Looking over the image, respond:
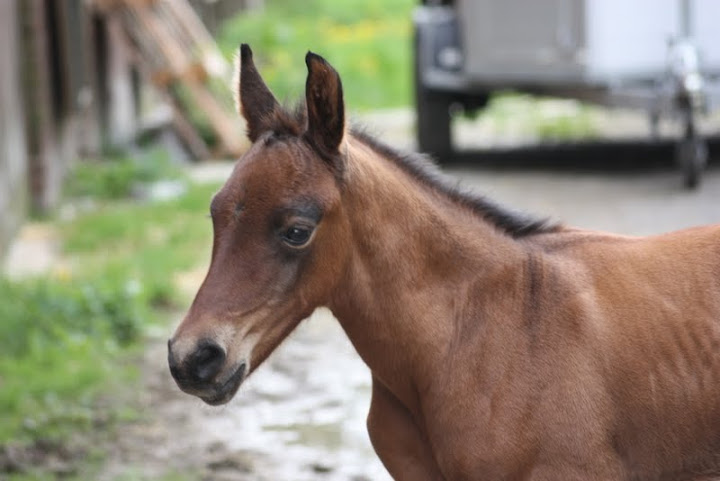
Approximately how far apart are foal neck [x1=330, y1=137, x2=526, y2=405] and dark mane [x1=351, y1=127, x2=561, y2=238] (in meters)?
0.03

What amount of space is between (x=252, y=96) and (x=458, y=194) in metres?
0.69

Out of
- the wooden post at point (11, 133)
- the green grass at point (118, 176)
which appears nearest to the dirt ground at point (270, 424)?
the wooden post at point (11, 133)

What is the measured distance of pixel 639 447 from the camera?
341cm

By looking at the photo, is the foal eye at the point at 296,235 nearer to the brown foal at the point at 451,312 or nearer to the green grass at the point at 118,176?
the brown foal at the point at 451,312

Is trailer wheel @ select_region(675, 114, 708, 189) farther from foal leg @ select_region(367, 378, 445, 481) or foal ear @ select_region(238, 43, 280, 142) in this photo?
foal ear @ select_region(238, 43, 280, 142)

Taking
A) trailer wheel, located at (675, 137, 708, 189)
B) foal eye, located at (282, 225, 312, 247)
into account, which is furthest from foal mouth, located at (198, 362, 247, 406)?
trailer wheel, located at (675, 137, 708, 189)

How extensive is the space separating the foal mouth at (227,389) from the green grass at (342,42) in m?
12.2

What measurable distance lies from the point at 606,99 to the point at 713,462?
7.10 meters

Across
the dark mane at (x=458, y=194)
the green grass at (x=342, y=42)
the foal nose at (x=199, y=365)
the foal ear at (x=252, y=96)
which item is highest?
the foal ear at (x=252, y=96)

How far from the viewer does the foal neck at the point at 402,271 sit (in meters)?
3.44

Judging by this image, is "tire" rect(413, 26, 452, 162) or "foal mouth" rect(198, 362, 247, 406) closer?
→ "foal mouth" rect(198, 362, 247, 406)

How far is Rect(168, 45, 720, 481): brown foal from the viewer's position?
3.26m

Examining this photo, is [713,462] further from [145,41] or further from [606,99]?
[145,41]

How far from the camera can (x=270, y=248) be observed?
3262 mm
